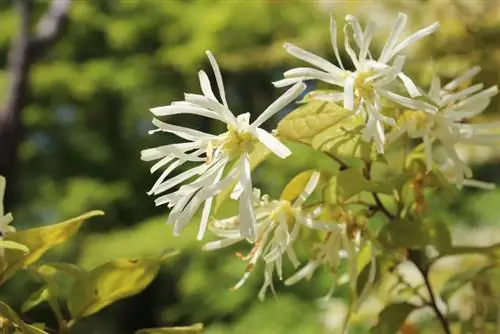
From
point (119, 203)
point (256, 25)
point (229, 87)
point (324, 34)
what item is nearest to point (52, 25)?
point (324, 34)

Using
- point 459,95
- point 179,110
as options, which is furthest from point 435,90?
point 179,110

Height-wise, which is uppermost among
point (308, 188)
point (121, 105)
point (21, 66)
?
point (21, 66)

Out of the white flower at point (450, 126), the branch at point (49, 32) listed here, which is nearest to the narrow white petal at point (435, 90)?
the white flower at point (450, 126)

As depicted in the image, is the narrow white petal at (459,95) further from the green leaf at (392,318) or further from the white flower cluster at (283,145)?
the green leaf at (392,318)

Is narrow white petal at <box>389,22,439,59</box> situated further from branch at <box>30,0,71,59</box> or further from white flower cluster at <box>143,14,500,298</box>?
branch at <box>30,0,71,59</box>

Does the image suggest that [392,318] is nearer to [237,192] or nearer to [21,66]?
[237,192]

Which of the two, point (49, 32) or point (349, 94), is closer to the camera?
point (349, 94)
